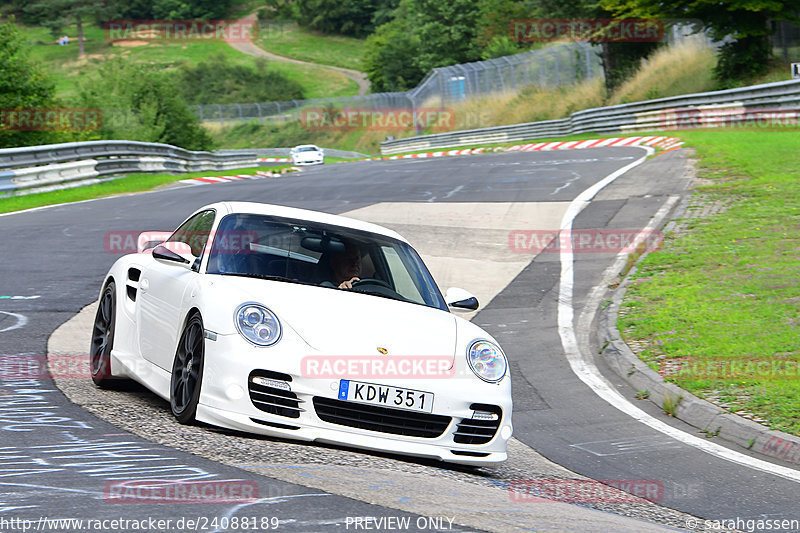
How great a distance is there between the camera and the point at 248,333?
565 cm

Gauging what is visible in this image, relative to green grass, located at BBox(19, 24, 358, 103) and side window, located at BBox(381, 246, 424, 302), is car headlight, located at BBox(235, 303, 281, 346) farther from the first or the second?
green grass, located at BBox(19, 24, 358, 103)

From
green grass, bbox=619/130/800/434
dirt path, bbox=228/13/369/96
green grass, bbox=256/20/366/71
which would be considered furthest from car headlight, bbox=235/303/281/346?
green grass, bbox=256/20/366/71

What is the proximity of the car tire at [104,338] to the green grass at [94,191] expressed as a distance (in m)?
14.9

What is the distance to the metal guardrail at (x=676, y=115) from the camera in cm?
2981

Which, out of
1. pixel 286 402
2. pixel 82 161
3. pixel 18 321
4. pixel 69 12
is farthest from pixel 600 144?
pixel 69 12

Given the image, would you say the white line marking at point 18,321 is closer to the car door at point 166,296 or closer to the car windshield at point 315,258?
the car door at point 166,296

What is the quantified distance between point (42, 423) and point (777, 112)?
28.0 m

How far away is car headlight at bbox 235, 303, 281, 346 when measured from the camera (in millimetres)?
5637

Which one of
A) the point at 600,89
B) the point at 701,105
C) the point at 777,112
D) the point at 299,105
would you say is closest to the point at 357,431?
the point at 777,112

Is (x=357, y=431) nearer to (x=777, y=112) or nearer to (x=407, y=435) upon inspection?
(x=407, y=435)

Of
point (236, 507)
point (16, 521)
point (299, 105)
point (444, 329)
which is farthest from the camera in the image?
point (299, 105)

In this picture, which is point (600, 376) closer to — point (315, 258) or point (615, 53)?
point (315, 258)

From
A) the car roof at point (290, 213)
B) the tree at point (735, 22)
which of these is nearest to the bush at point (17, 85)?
the tree at point (735, 22)

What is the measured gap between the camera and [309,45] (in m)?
143
